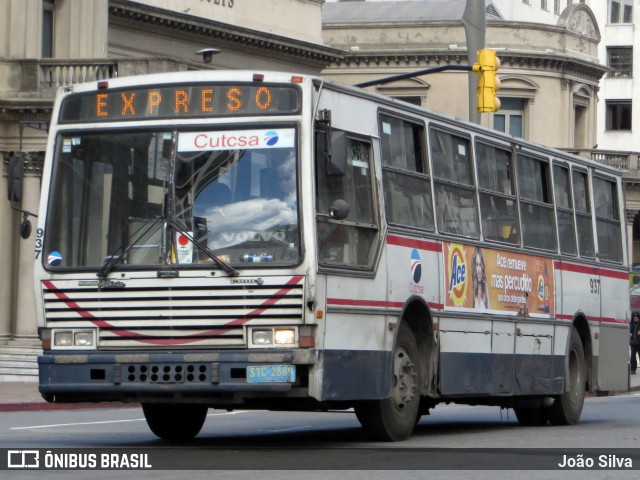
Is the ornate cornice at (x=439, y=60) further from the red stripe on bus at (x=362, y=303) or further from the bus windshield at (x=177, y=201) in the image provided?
the bus windshield at (x=177, y=201)

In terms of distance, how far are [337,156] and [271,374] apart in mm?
1942

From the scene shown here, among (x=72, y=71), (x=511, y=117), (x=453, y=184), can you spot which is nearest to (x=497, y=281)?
(x=453, y=184)

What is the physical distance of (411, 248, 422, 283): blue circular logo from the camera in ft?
52.5

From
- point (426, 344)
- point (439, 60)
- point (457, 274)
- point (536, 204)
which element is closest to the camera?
point (426, 344)

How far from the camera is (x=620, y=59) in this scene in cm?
9344

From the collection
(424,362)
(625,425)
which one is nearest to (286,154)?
(424,362)

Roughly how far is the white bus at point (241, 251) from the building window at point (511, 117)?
4767cm

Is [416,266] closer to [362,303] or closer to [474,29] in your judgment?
→ [362,303]

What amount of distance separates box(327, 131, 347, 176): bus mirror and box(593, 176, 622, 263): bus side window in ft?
26.7

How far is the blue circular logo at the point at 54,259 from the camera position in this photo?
48.1 feet

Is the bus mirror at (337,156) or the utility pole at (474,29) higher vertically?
the utility pole at (474,29)

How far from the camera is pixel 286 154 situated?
1417 centimetres

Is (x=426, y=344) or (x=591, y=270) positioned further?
(x=591, y=270)

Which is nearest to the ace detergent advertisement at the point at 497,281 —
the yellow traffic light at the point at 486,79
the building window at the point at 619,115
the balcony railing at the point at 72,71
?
the yellow traffic light at the point at 486,79
